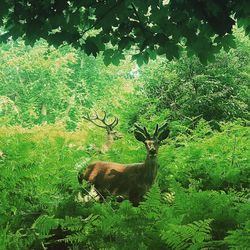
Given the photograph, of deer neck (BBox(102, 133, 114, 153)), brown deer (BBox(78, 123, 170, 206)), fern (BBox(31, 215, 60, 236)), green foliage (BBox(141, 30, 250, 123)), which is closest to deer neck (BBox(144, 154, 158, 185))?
brown deer (BBox(78, 123, 170, 206))

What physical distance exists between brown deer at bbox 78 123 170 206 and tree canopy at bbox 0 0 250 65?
1464mm

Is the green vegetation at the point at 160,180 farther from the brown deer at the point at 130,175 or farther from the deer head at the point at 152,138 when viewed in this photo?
the deer head at the point at 152,138

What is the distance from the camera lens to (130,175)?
603 cm

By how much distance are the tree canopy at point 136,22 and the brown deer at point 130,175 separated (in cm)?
146

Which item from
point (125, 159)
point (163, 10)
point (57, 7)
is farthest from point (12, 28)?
point (125, 159)

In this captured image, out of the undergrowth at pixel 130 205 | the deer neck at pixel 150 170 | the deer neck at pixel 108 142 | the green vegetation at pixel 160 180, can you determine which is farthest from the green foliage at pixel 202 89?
the deer neck at pixel 150 170

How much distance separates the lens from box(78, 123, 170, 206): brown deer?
232 inches

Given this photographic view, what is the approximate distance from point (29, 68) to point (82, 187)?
86.4 feet

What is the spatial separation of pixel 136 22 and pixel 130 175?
2163 millimetres

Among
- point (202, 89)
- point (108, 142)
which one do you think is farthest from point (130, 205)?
point (202, 89)

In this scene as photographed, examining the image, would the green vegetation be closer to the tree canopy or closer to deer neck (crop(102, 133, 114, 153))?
deer neck (crop(102, 133, 114, 153))

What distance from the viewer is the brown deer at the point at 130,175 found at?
589cm

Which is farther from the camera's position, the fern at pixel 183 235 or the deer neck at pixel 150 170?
the deer neck at pixel 150 170

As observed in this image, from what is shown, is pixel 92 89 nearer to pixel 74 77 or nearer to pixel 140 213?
pixel 74 77
